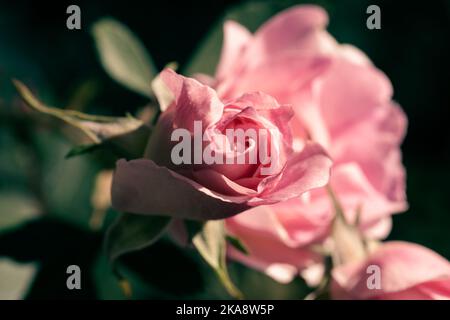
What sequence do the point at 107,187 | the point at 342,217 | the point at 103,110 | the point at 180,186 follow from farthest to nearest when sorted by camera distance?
the point at 103,110
the point at 107,187
the point at 342,217
the point at 180,186

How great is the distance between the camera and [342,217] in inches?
18.3

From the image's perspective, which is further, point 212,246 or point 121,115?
point 121,115

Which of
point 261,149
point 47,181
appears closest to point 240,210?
point 261,149

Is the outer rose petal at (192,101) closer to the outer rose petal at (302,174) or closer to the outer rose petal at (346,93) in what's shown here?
the outer rose petal at (302,174)

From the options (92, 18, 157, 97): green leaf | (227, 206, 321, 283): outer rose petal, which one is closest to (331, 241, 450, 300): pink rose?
(227, 206, 321, 283): outer rose petal

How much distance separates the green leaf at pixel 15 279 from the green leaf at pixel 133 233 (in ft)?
0.38

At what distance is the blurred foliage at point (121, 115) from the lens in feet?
1.68

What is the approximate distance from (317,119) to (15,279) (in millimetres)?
247

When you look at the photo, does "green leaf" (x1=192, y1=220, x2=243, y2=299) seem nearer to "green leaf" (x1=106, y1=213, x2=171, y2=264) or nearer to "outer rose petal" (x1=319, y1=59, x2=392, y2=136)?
"green leaf" (x1=106, y1=213, x2=171, y2=264)

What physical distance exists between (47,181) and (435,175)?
0.39 meters

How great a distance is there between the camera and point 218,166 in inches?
14.2

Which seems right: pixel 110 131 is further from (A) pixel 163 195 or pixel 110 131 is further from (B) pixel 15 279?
(B) pixel 15 279

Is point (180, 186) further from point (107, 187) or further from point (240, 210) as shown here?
point (107, 187)

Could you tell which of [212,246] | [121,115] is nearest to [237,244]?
[212,246]
